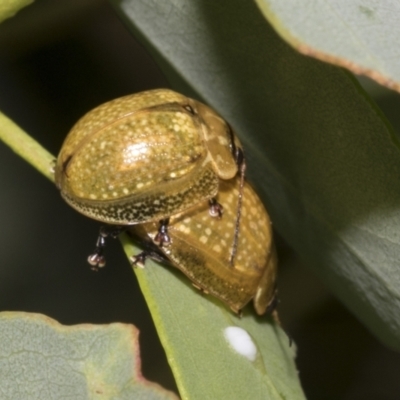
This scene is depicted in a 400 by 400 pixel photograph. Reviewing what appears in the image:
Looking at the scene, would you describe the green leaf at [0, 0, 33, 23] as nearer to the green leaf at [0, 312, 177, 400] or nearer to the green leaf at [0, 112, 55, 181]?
the green leaf at [0, 112, 55, 181]

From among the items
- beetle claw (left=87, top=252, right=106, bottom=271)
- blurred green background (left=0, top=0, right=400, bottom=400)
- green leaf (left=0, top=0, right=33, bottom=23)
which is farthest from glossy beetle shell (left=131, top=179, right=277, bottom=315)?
blurred green background (left=0, top=0, right=400, bottom=400)

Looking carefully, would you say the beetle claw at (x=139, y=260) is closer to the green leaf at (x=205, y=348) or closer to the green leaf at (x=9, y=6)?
the green leaf at (x=205, y=348)

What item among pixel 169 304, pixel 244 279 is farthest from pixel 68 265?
pixel 169 304

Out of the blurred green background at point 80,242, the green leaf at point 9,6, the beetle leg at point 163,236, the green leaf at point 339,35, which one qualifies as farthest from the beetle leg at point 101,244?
the blurred green background at point 80,242

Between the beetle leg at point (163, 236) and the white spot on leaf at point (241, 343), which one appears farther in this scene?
the beetle leg at point (163, 236)

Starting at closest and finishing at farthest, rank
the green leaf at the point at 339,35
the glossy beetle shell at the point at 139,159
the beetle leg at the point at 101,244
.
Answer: the green leaf at the point at 339,35, the glossy beetle shell at the point at 139,159, the beetle leg at the point at 101,244

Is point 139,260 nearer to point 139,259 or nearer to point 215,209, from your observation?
point 139,259

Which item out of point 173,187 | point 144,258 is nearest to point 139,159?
→ point 173,187
